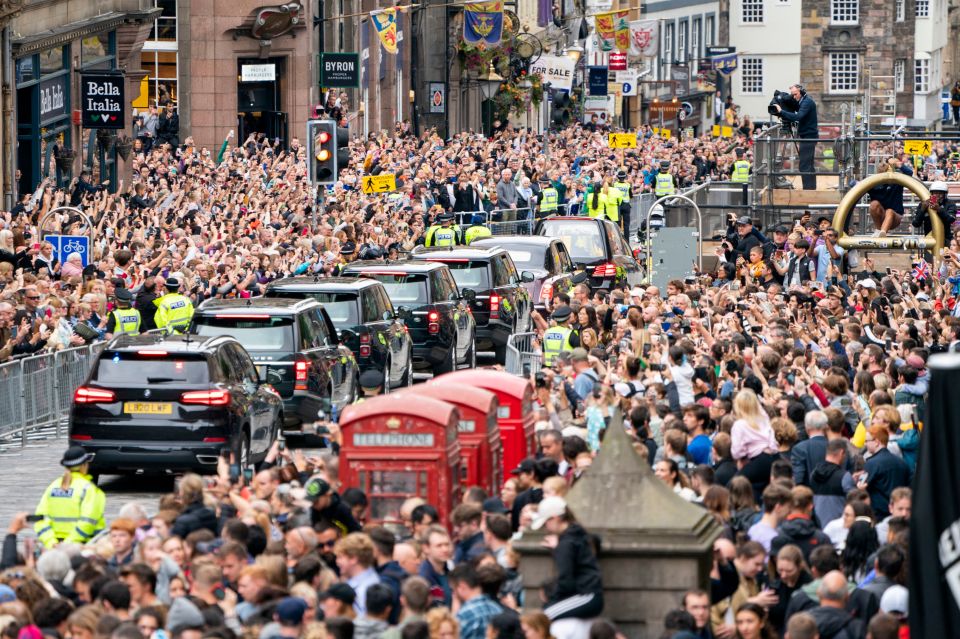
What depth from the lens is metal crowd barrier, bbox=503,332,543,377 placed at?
82.2 feet

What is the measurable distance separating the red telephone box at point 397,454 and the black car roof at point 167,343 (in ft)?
15.8

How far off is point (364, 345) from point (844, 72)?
9638 centimetres

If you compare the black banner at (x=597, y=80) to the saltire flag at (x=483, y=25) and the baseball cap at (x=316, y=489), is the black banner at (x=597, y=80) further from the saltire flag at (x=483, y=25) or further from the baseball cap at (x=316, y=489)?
the baseball cap at (x=316, y=489)

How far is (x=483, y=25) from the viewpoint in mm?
68250

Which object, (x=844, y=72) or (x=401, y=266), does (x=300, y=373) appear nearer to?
(x=401, y=266)

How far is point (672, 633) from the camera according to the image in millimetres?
10742

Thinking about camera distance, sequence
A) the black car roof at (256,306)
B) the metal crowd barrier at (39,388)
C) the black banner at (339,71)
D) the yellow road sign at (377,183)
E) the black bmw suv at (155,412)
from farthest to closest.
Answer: the black banner at (339,71)
the yellow road sign at (377,183)
the metal crowd barrier at (39,388)
the black car roof at (256,306)
the black bmw suv at (155,412)

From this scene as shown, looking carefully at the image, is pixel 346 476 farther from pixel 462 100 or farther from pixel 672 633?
pixel 462 100

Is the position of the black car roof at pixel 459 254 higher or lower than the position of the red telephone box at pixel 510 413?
higher

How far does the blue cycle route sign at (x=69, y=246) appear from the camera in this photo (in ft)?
88.9

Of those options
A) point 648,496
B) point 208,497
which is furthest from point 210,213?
point 648,496

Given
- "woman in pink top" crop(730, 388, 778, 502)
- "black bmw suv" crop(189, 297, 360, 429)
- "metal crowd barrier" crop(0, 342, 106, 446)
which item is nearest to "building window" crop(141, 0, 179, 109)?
"metal crowd barrier" crop(0, 342, 106, 446)

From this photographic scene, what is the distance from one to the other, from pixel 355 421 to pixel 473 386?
2211 mm

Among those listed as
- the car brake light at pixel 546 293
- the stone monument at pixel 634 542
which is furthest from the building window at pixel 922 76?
the stone monument at pixel 634 542
